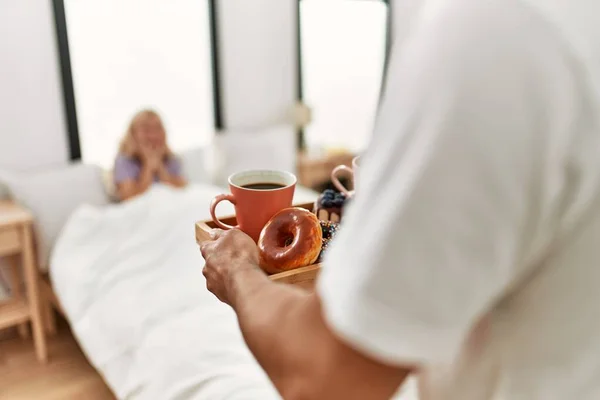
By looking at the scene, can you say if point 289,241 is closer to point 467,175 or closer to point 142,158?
point 467,175

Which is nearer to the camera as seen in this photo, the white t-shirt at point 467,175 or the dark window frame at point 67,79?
the white t-shirt at point 467,175

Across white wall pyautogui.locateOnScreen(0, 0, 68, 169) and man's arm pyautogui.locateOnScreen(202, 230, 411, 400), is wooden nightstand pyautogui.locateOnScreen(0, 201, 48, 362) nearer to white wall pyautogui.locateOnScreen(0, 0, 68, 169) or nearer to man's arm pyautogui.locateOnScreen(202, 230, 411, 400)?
white wall pyautogui.locateOnScreen(0, 0, 68, 169)

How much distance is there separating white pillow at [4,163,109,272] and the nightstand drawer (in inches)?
6.8

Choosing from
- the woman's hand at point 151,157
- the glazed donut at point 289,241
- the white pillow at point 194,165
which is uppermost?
the glazed donut at point 289,241

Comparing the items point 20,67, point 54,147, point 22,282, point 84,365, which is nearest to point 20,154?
point 54,147

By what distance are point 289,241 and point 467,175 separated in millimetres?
423

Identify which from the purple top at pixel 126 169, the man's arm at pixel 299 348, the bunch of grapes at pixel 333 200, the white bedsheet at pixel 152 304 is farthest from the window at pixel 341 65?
the man's arm at pixel 299 348

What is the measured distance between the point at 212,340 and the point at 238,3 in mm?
2276

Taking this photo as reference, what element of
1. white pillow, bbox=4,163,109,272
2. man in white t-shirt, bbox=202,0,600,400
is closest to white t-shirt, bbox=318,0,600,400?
man in white t-shirt, bbox=202,0,600,400

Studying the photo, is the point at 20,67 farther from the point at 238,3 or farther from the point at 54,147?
the point at 238,3

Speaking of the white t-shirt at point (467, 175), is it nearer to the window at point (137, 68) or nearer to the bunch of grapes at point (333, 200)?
the bunch of grapes at point (333, 200)

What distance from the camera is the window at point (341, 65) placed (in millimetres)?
3791

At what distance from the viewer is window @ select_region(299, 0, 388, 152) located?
3791 mm

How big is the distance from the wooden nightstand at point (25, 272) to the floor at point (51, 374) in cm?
6
